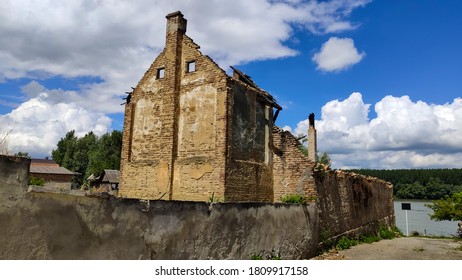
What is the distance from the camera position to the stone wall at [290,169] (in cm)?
1225

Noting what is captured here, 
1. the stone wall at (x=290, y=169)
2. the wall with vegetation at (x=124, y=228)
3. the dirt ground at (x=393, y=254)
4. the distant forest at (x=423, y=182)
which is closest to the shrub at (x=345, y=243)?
the dirt ground at (x=393, y=254)

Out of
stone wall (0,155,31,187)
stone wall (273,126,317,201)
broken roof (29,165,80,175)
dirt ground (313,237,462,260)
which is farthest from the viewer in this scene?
broken roof (29,165,80,175)

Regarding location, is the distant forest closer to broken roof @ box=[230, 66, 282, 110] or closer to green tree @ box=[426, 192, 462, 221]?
green tree @ box=[426, 192, 462, 221]

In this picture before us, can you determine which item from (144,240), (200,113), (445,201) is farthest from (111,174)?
(144,240)

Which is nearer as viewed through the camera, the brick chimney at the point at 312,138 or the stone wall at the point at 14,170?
the stone wall at the point at 14,170

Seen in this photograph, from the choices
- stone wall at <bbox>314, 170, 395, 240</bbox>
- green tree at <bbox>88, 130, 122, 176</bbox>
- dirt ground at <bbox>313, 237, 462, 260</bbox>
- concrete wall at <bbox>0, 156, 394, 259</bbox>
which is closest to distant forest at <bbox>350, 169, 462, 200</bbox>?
green tree at <bbox>88, 130, 122, 176</bbox>

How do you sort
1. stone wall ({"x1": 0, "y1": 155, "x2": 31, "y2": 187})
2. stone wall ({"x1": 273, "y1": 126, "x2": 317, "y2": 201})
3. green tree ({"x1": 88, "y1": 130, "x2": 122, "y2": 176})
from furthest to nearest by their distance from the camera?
green tree ({"x1": 88, "y1": 130, "x2": 122, "y2": 176})
stone wall ({"x1": 273, "y1": 126, "x2": 317, "y2": 201})
stone wall ({"x1": 0, "y1": 155, "x2": 31, "y2": 187})

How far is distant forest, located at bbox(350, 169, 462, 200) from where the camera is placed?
78250mm

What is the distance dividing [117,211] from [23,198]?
130 centimetres

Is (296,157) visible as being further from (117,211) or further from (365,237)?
(117,211)

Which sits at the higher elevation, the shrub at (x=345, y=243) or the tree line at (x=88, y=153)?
the tree line at (x=88, y=153)

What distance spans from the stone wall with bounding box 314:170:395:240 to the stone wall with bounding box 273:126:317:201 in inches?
14.5

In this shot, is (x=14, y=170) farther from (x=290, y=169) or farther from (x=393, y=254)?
(x=393, y=254)

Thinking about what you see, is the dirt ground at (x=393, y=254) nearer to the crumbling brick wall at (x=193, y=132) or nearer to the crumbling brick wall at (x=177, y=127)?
the crumbling brick wall at (x=193, y=132)
